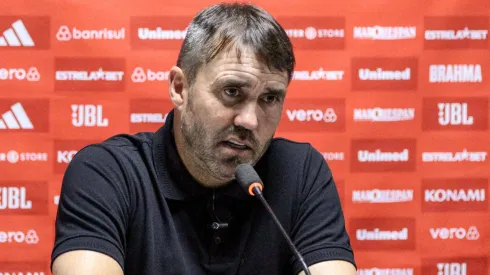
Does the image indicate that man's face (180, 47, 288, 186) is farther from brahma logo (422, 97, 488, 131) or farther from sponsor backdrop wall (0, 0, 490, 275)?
brahma logo (422, 97, 488, 131)

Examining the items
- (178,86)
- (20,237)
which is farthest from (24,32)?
Answer: (178,86)

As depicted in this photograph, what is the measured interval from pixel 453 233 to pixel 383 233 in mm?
239

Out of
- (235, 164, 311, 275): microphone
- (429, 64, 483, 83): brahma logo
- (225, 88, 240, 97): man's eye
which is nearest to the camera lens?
(235, 164, 311, 275): microphone

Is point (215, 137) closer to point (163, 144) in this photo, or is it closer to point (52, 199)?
point (163, 144)

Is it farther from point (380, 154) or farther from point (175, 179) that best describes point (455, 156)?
point (175, 179)

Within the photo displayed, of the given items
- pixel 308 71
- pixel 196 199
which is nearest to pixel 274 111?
pixel 196 199

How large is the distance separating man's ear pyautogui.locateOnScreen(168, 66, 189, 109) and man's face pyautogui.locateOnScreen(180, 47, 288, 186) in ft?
0.20

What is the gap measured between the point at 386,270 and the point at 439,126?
20.4 inches

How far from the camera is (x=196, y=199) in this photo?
1.56 metres

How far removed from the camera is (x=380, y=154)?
2.28m

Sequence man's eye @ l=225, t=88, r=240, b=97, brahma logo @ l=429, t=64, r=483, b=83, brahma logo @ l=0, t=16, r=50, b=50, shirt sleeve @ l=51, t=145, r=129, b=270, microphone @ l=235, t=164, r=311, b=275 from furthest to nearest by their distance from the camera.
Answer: brahma logo @ l=429, t=64, r=483, b=83
brahma logo @ l=0, t=16, r=50, b=50
man's eye @ l=225, t=88, r=240, b=97
shirt sleeve @ l=51, t=145, r=129, b=270
microphone @ l=235, t=164, r=311, b=275

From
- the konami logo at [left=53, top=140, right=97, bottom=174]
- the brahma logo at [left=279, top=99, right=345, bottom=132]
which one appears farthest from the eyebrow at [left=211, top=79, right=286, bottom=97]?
the konami logo at [left=53, top=140, right=97, bottom=174]

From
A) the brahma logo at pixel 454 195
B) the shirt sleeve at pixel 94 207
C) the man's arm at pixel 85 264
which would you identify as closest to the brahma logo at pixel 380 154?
the brahma logo at pixel 454 195

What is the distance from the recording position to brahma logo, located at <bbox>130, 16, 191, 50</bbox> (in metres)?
2.20
